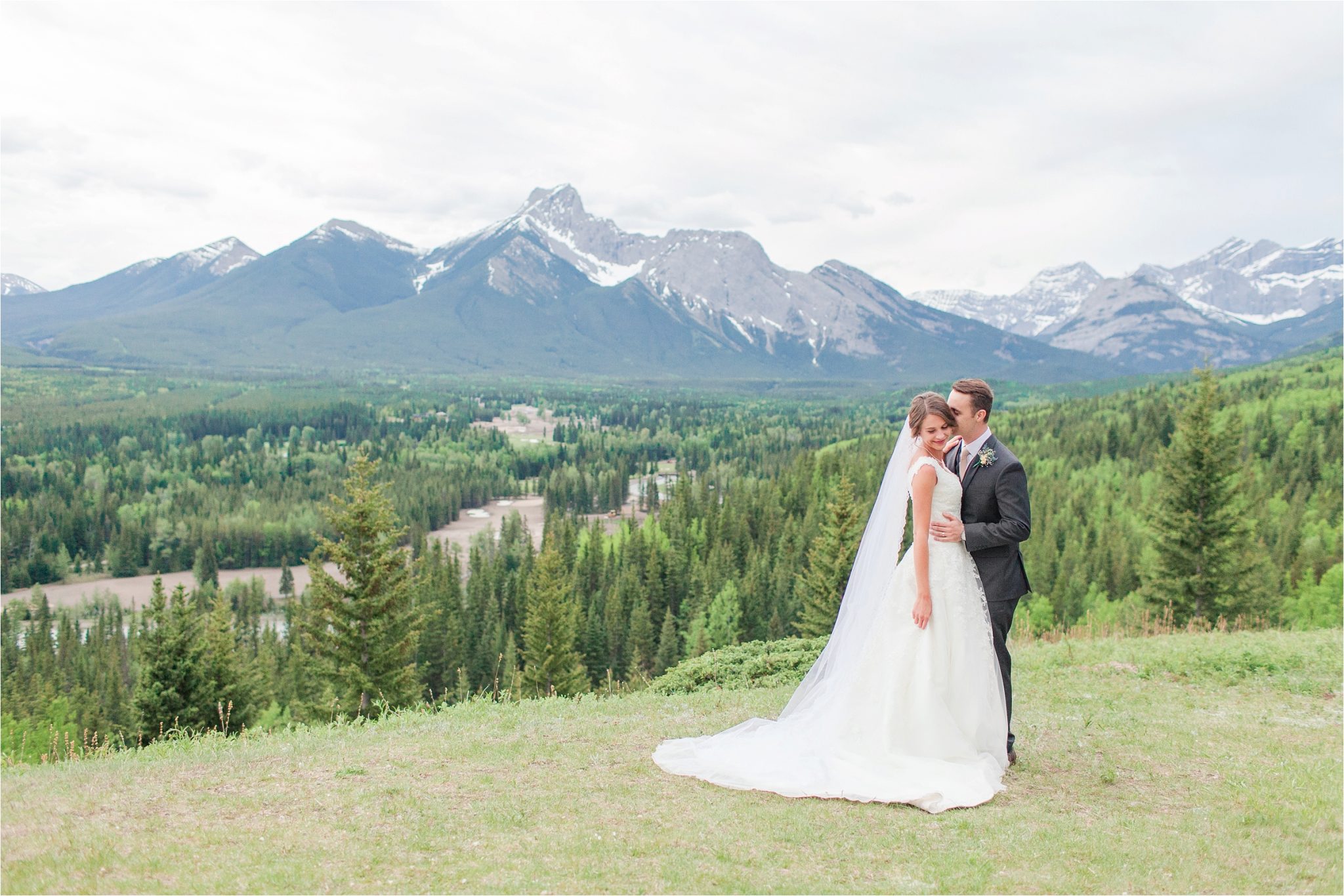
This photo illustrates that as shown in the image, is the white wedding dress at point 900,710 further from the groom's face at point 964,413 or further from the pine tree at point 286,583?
the pine tree at point 286,583

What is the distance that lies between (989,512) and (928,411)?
129cm

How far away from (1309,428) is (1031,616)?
171 feet

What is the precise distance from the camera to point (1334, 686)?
12773mm

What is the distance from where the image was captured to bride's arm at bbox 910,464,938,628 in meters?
8.55

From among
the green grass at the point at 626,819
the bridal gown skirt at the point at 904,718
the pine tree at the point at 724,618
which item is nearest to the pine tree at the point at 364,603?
the green grass at the point at 626,819

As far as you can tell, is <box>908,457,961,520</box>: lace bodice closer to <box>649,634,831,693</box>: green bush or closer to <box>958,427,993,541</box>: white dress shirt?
<box>958,427,993,541</box>: white dress shirt

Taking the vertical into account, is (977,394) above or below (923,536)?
above

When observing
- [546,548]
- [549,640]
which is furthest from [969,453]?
[546,548]

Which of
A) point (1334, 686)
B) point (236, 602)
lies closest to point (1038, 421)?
point (236, 602)

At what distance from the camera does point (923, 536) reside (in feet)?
28.2

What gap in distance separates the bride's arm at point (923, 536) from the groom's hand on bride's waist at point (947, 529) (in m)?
0.11

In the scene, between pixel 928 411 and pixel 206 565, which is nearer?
pixel 928 411

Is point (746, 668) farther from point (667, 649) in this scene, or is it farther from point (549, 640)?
point (667, 649)

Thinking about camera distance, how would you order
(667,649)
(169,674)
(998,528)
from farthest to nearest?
(667,649), (169,674), (998,528)
